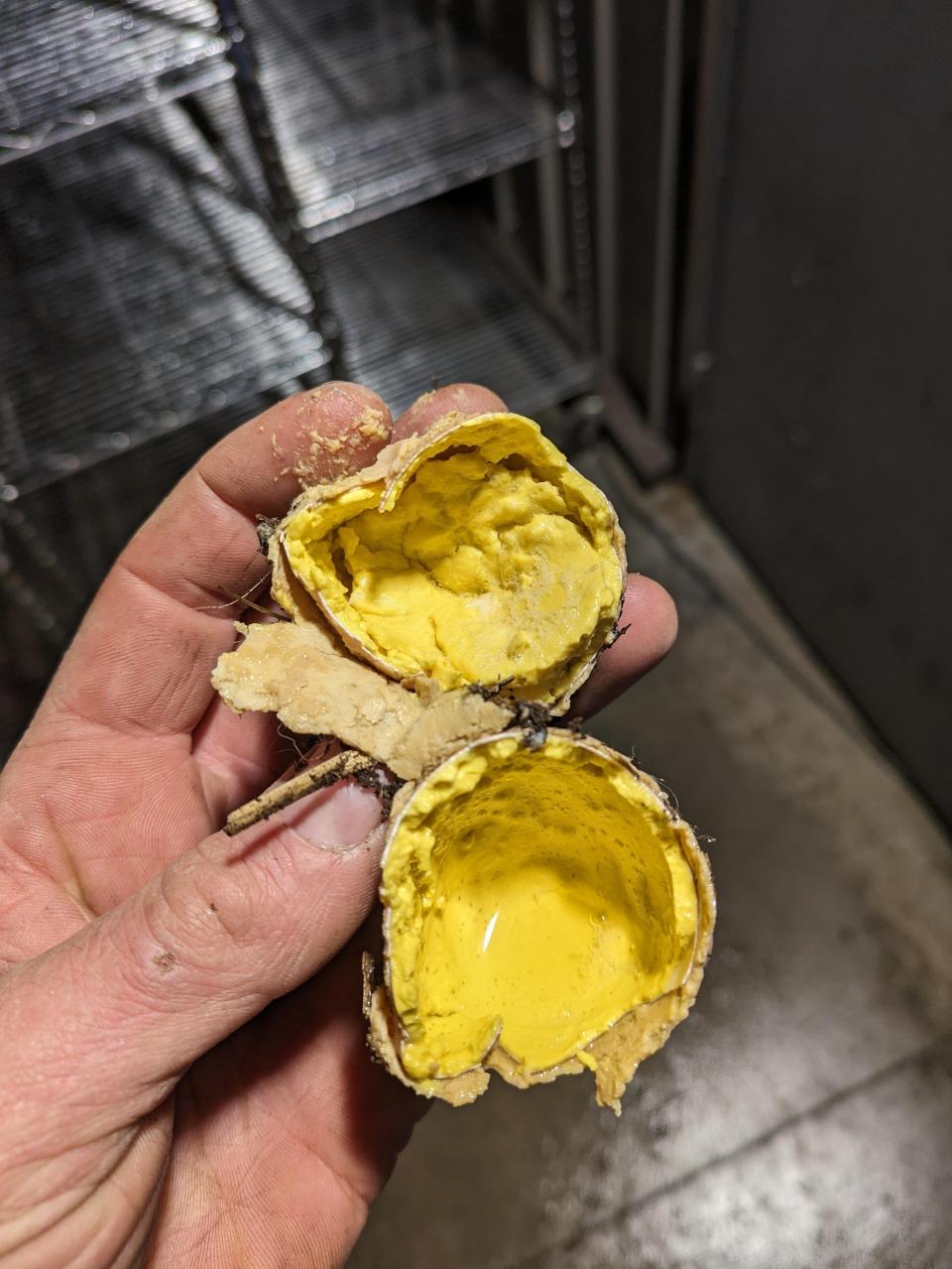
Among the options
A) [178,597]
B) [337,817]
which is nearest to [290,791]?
[337,817]

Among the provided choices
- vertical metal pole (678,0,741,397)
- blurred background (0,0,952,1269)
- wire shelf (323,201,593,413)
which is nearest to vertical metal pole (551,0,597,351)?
blurred background (0,0,952,1269)

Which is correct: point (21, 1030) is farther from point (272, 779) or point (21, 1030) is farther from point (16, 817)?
point (272, 779)

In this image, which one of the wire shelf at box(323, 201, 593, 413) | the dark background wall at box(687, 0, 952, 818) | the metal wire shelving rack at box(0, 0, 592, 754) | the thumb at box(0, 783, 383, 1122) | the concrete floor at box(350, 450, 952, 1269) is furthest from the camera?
the wire shelf at box(323, 201, 593, 413)

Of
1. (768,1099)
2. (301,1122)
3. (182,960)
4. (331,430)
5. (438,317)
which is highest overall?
(331,430)

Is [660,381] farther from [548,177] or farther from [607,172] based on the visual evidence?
[548,177]

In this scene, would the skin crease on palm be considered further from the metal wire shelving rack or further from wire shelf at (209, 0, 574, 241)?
wire shelf at (209, 0, 574, 241)

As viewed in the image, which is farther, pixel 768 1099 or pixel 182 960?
pixel 768 1099

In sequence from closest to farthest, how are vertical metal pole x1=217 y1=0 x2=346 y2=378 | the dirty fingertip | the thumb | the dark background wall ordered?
1. the thumb
2. the dirty fingertip
3. the dark background wall
4. vertical metal pole x1=217 y1=0 x2=346 y2=378
